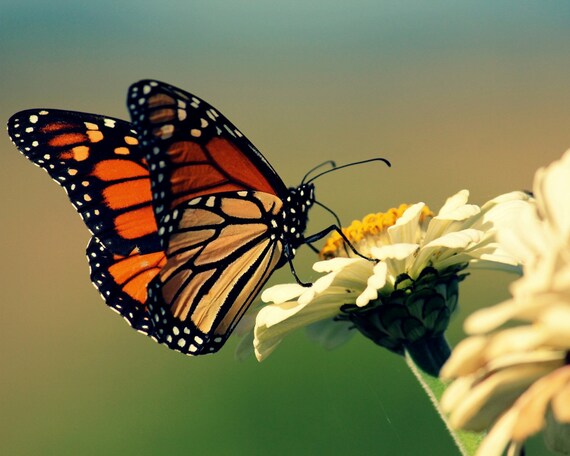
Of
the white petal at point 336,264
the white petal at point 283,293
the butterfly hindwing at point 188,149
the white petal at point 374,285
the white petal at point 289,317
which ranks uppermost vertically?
the butterfly hindwing at point 188,149

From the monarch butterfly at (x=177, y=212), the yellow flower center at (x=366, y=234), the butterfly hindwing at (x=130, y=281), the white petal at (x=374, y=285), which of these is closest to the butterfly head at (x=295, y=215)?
the monarch butterfly at (x=177, y=212)

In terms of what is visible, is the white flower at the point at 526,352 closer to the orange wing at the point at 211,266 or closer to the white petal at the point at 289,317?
the white petal at the point at 289,317

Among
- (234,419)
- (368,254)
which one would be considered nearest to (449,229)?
(368,254)

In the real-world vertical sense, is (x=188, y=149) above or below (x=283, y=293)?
above

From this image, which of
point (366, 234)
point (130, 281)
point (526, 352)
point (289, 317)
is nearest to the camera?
point (526, 352)

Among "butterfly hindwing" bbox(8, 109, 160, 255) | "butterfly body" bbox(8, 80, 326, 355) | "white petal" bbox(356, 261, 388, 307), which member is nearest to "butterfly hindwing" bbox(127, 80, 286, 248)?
"butterfly body" bbox(8, 80, 326, 355)

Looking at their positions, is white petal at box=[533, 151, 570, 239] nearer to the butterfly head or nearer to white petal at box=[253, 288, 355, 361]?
white petal at box=[253, 288, 355, 361]

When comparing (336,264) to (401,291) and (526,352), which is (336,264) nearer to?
(401,291)

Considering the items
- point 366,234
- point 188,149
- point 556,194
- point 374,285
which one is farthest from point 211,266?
point 556,194
